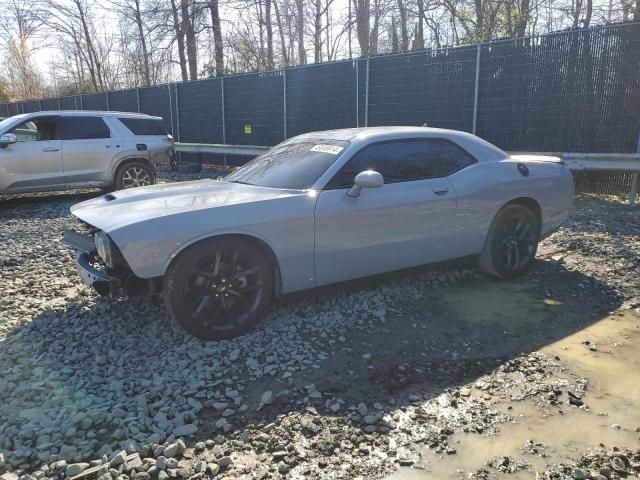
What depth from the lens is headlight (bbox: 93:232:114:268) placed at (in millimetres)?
3596

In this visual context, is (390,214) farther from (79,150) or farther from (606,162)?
(79,150)

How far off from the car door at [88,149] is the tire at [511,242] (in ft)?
24.6

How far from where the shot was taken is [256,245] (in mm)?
3863

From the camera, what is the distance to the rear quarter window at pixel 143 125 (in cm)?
→ 1024

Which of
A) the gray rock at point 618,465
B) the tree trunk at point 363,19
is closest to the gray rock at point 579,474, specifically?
the gray rock at point 618,465

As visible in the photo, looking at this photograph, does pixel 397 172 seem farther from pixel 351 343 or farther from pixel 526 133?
pixel 526 133

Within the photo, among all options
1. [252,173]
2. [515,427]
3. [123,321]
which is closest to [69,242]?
[123,321]

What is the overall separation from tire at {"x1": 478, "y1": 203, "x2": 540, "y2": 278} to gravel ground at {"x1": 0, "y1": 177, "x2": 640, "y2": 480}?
184 millimetres

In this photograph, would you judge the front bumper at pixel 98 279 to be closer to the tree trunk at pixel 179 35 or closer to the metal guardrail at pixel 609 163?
the metal guardrail at pixel 609 163

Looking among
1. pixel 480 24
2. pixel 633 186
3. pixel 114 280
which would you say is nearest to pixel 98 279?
pixel 114 280

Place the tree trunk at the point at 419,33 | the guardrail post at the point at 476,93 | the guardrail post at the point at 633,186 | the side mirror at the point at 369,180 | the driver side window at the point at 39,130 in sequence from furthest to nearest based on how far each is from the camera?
the tree trunk at the point at 419,33 → the guardrail post at the point at 476,93 → the driver side window at the point at 39,130 → the guardrail post at the point at 633,186 → the side mirror at the point at 369,180

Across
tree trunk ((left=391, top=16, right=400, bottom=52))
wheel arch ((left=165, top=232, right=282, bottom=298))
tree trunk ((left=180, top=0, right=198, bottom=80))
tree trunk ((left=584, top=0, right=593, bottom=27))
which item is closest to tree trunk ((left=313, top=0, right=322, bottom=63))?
tree trunk ((left=391, top=16, right=400, bottom=52))

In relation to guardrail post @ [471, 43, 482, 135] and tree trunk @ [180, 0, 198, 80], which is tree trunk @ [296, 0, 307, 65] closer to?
tree trunk @ [180, 0, 198, 80]

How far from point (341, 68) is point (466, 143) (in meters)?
7.63
